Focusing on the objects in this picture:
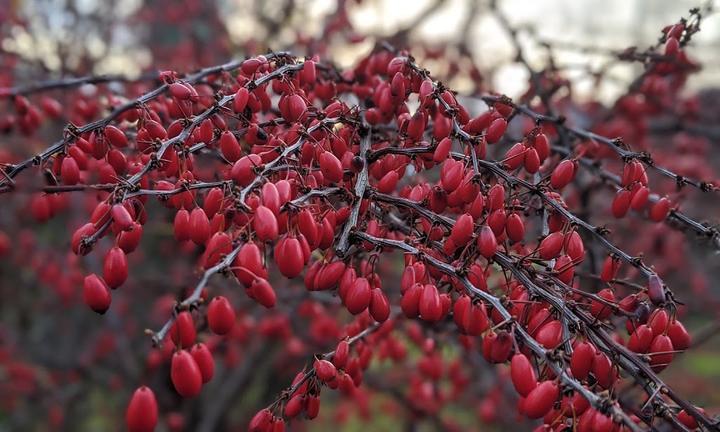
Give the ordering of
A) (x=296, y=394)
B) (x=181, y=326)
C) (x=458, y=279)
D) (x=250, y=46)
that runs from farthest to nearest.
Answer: (x=250, y=46) → (x=296, y=394) → (x=458, y=279) → (x=181, y=326)

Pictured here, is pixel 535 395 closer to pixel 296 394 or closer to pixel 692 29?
pixel 296 394

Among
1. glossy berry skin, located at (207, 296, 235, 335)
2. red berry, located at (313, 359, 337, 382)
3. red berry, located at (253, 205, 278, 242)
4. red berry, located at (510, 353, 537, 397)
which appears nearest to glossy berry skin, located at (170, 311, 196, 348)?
glossy berry skin, located at (207, 296, 235, 335)

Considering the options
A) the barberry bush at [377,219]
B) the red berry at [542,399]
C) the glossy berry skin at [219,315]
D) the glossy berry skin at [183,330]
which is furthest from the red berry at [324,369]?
the red berry at [542,399]

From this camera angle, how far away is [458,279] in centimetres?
157

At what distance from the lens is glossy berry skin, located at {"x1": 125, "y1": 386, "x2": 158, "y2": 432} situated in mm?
1391

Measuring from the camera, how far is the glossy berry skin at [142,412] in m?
1.39

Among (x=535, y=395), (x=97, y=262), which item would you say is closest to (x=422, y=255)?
(x=535, y=395)

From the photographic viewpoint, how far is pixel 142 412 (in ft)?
4.57

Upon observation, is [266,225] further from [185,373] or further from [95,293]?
[95,293]

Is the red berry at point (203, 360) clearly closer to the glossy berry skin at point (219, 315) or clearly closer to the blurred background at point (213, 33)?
the glossy berry skin at point (219, 315)

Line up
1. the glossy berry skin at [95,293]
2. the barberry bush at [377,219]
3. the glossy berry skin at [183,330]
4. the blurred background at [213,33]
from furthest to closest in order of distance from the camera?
the blurred background at [213,33] < the glossy berry skin at [95,293] < the barberry bush at [377,219] < the glossy berry skin at [183,330]

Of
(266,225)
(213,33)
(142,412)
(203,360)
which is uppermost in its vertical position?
(213,33)

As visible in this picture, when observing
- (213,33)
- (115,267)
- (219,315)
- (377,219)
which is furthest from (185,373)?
(213,33)

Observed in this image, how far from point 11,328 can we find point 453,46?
583 centimetres
